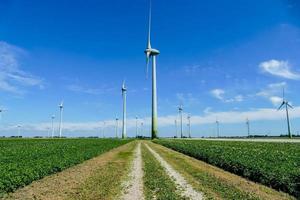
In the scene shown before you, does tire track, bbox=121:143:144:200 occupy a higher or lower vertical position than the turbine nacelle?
lower

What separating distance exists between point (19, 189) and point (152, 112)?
108m

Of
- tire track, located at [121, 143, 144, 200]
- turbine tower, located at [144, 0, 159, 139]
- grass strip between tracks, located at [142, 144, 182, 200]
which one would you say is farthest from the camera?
turbine tower, located at [144, 0, 159, 139]

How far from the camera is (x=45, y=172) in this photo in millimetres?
24172

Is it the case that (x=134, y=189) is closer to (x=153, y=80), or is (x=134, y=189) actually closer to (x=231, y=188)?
(x=231, y=188)

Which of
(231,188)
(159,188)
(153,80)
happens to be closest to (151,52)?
(153,80)

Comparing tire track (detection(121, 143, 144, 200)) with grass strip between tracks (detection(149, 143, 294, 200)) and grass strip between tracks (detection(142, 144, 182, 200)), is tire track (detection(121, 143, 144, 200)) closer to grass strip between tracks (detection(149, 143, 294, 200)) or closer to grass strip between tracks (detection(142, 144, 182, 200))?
grass strip between tracks (detection(142, 144, 182, 200))

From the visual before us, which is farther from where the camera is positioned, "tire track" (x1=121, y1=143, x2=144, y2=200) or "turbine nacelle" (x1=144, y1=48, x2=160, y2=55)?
"turbine nacelle" (x1=144, y1=48, x2=160, y2=55)

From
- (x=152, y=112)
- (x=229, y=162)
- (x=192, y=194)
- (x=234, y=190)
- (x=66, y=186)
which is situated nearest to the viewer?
(x=192, y=194)

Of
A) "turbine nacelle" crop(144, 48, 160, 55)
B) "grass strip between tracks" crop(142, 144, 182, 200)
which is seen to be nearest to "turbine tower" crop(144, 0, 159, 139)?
"turbine nacelle" crop(144, 48, 160, 55)

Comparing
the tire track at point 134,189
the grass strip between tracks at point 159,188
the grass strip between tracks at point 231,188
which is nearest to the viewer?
the grass strip between tracks at point 159,188

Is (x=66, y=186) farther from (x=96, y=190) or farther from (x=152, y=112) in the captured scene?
(x=152, y=112)

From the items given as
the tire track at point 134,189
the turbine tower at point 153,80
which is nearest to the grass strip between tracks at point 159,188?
the tire track at point 134,189

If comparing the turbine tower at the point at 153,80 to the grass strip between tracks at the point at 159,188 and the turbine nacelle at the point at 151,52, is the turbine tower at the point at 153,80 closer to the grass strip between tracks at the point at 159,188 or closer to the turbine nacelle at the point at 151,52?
the turbine nacelle at the point at 151,52

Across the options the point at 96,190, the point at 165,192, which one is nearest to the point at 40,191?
the point at 96,190
